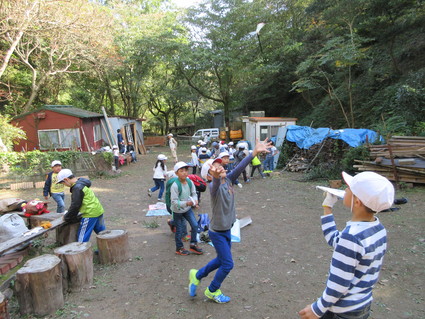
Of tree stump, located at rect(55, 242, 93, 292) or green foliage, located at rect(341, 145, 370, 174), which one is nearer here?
tree stump, located at rect(55, 242, 93, 292)

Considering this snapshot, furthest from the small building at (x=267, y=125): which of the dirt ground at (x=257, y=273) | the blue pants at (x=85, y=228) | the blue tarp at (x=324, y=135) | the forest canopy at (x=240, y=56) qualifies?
the blue pants at (x=85, y=228)

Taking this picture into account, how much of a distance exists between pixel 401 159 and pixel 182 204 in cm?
788

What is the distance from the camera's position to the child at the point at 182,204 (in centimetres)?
481

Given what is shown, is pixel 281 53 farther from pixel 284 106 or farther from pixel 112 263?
pixel 112 263

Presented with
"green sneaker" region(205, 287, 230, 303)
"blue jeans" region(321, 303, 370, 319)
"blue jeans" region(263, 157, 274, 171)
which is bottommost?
"green sneaker" region(205, 287, 230, 303)

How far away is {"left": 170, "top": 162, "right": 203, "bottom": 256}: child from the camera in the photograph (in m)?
4.81

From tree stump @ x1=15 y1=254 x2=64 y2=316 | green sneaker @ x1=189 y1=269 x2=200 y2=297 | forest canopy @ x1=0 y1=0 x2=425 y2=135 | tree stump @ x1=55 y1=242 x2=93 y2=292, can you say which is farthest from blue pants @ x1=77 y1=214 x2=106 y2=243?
forest canopy @ x1=0 y1=0 x2=425 y2=135

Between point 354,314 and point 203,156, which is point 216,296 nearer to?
point 354,314

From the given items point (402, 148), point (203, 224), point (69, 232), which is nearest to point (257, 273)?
point (203, 224)

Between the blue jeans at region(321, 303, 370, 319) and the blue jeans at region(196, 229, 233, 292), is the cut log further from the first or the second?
the blue jeans at region(321, 303, 370, 319)

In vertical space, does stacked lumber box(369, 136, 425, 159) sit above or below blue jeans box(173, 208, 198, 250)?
above

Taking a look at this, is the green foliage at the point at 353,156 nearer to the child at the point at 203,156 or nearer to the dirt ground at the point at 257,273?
the dirt ground at the point at 257,273

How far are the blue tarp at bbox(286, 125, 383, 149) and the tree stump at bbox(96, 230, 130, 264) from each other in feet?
31.2

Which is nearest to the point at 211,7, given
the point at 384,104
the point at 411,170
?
the point at 384,104
